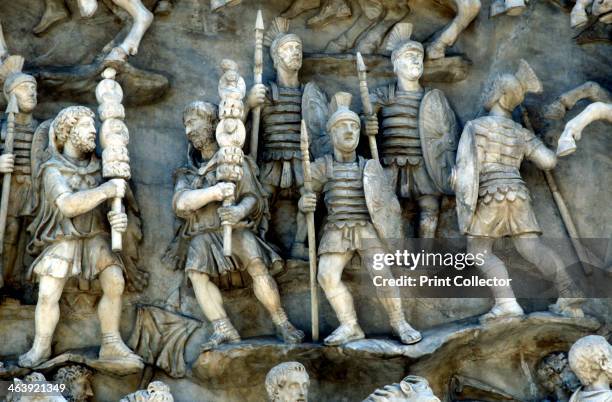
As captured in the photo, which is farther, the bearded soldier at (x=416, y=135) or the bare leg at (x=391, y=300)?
the bearded soldier at (x=416, y=135)

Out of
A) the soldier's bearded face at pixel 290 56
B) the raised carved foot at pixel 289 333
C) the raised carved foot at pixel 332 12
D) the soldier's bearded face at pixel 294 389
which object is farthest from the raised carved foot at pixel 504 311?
the raised carved foot at pixel 332 12

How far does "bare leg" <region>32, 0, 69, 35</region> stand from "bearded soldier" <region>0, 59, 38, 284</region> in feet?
2.09

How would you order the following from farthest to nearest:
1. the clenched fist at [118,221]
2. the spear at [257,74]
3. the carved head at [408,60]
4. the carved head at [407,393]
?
1. the carved head at [408,60]
2. the spear at [257,74]
3. the clenched fist at [118,221]
4. the carved head at [407,393]

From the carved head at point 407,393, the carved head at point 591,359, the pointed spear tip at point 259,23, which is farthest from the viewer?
the pointed spear tip at point 259,23

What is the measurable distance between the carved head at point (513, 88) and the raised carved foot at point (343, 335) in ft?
6.78

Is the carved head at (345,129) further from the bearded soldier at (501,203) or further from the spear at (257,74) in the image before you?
the bearded soldier at (501,203)

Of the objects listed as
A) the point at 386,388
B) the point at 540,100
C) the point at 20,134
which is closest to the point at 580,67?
the point at 540,100

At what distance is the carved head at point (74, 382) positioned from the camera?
14.3m

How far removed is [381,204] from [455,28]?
1755mm

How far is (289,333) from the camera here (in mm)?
14531

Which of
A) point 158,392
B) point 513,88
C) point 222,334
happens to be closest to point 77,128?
point 222,334

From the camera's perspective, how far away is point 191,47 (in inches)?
615

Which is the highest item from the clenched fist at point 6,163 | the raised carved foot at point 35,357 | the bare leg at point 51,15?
the bare leg at point 51,15

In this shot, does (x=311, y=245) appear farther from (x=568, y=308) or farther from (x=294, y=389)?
(x=568, y=308)
